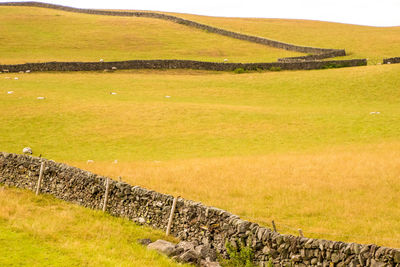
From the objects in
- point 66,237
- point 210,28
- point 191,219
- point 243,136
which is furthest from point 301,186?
point 210,28

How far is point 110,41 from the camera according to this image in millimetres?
86250

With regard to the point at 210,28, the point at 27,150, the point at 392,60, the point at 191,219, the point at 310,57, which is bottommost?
the point at 27,150

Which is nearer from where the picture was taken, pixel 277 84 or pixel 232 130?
pixel 232 130

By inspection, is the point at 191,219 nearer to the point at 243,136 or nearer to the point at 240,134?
the point at 243,136

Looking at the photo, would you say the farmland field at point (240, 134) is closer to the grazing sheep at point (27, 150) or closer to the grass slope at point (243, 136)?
the grass slope at point (243, 136)

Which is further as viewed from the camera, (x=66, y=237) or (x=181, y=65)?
(x=181, y=65)

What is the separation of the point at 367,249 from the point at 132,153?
69.1ft

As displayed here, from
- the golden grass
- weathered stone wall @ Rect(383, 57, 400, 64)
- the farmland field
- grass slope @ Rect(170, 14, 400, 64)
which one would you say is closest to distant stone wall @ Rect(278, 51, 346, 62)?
grass slope @ Rect(170, 14, 400, 64)

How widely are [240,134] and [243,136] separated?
1.78 ft

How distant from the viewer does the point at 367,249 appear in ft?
35.4

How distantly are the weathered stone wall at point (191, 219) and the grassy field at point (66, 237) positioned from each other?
0.57 meters

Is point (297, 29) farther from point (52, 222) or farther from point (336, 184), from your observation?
point (52, 222)

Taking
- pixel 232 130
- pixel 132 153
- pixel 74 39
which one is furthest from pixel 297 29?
pixel 132 153

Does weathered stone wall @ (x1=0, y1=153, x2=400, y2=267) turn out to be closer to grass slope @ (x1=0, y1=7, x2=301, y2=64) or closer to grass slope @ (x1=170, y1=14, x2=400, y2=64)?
grass slope @ (x1=0, y1=7, x2=301, y2=64)
